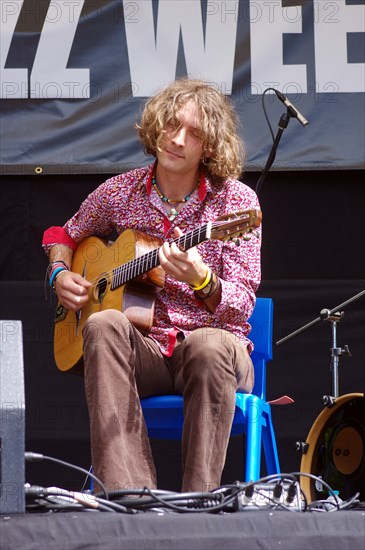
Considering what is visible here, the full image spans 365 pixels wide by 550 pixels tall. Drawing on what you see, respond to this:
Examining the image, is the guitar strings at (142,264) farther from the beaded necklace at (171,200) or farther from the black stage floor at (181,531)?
the black stage floor at (181,531)

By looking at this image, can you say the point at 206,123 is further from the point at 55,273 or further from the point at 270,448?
the point at 270,448

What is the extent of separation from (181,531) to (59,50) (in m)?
2.52

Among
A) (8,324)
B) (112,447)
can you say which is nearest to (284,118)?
(112,447)

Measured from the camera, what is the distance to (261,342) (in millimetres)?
2770

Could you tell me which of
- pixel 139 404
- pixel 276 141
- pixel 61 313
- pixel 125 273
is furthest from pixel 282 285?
pixel 139 404

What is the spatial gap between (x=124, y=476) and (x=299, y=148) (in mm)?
1745

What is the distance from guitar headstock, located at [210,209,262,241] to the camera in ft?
7.46

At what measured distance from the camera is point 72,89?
136 inches

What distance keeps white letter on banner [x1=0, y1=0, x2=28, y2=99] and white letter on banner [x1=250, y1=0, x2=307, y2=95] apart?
850 millimetres

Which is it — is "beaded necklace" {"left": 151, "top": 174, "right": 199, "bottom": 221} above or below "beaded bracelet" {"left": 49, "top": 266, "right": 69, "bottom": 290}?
above

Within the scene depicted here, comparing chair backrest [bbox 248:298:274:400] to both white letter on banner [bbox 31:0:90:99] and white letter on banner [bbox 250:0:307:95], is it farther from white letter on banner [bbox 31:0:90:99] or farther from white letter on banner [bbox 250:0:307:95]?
white letter on banner [bbox 31:0:90:99]

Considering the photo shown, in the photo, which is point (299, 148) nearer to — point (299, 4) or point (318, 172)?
point (318, 172)

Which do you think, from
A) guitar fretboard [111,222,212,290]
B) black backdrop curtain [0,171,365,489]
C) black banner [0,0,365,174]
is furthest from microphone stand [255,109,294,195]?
guitar fretboard [111,222,212,290]

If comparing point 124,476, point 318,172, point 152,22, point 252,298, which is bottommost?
point 124,476
